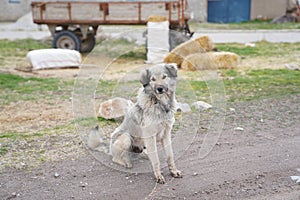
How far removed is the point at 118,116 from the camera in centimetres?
620

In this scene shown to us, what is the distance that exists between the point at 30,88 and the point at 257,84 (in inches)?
192

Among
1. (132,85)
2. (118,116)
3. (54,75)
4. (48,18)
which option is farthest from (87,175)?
(48,18)

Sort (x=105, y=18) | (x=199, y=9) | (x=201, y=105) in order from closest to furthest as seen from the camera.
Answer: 1. (x=201, y=105)
2. (x=105, y=18)
3. (x=199, y=9)

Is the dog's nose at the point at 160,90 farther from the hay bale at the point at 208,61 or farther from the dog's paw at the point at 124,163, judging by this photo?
the hay bale at the point at 208,61

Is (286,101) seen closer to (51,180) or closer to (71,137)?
(71,137)

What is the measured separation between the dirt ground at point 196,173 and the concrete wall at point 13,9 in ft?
71.7

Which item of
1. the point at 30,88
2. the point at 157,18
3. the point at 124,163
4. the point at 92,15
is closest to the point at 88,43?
the point at 92,15

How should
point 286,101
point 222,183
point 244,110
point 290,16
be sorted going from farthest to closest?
point 290,16 → point 286,101 → point 244,110 → point 222,183

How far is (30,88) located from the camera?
8.61 m

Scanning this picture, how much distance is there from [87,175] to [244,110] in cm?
341

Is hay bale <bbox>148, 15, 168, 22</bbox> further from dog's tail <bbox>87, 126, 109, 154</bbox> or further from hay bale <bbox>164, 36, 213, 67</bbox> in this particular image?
dog's tail <bbox>87, 126, 109, 154</bbox>

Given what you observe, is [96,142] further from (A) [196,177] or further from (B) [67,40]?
(B) [67,40]


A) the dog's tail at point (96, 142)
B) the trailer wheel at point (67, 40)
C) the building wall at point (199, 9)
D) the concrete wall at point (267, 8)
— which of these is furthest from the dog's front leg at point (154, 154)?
the concrete wall at point (267, 8)

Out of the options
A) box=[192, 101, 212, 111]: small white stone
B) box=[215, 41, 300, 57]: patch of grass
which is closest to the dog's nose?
box=[192, 101, 212, 111]: small white stone
